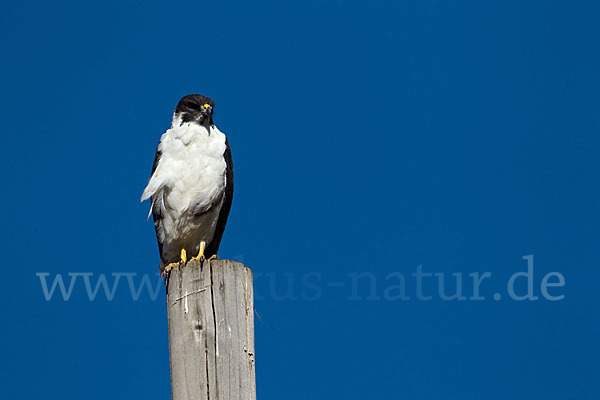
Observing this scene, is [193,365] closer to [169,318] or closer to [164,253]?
[169,318]

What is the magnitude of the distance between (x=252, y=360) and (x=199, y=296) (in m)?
0.40

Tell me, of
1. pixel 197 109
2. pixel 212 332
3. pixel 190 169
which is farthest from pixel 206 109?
pixel 212 332

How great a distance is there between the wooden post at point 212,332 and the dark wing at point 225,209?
2883mm

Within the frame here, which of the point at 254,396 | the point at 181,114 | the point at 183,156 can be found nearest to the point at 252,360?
the point at 254,396

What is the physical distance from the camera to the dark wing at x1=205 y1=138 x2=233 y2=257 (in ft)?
22.0

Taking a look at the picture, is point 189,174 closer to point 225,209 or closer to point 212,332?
point 225,209

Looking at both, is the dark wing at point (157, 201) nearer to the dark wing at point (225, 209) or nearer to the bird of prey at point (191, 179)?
the bird of prey at point (191, 179)

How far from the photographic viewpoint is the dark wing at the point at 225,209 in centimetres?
672

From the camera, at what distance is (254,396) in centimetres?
366

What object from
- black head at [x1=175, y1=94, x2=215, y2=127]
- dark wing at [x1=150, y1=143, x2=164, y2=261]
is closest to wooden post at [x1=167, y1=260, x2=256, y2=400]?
dark wing at [x1=150, y1=143, x2=164, y2=261]

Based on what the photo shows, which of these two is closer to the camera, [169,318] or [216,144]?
[169,318]

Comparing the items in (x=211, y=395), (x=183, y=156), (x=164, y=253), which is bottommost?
(x=211, y=395)

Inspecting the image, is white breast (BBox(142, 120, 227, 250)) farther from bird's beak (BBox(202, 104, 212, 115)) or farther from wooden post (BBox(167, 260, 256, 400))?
wooden post (BBox(167, 260, 256, 400))

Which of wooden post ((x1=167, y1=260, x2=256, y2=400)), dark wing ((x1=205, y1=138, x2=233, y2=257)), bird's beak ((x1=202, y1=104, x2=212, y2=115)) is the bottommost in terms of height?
wooden post ((x1=167, y1=260, x2=256, y2=400))
